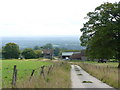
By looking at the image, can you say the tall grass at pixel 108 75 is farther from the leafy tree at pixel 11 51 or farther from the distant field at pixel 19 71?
the leafy tree at pixel 11 51

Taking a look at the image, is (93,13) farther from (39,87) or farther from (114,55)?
(39,87)

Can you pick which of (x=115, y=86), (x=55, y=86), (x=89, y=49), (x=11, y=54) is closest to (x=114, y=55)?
(x=89, y=49)

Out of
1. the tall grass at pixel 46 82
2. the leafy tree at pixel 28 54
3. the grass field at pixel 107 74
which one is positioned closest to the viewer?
the tall grass at pixel 46 82

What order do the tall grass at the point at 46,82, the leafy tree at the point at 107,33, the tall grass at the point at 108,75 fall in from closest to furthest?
the tall grass at the point at 46,82, the tall grass at the point at 108,75, the leafy tree at the point at 107,33

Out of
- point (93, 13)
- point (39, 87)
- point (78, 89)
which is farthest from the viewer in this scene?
point (93, 13)

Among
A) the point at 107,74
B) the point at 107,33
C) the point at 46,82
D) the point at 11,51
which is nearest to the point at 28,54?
the point at 11,51

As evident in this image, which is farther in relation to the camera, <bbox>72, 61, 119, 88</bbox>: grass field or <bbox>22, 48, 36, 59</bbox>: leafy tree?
<bbox>22, 48, 36, 59</bbox>: leafy tree

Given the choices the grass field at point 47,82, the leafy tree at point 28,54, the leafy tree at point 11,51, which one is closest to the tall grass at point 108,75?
the grass field at point 47,82

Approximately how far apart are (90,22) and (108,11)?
4.98 meters

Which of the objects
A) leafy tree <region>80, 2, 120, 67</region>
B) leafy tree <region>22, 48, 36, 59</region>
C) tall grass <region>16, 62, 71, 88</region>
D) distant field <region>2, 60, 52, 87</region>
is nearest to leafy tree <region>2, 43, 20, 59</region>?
leafy tree <region>22, 48, 36, 59</region>

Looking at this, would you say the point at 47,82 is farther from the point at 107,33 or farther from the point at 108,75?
the point at 107,33

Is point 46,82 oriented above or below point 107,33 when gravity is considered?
below

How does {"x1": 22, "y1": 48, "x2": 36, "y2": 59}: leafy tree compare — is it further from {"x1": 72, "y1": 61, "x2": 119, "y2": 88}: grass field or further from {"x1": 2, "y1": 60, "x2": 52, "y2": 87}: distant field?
{"x1": 72, "y1": 61, "x2": 119, "y2": 88}: grass field

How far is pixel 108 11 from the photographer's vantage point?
34.4 m
